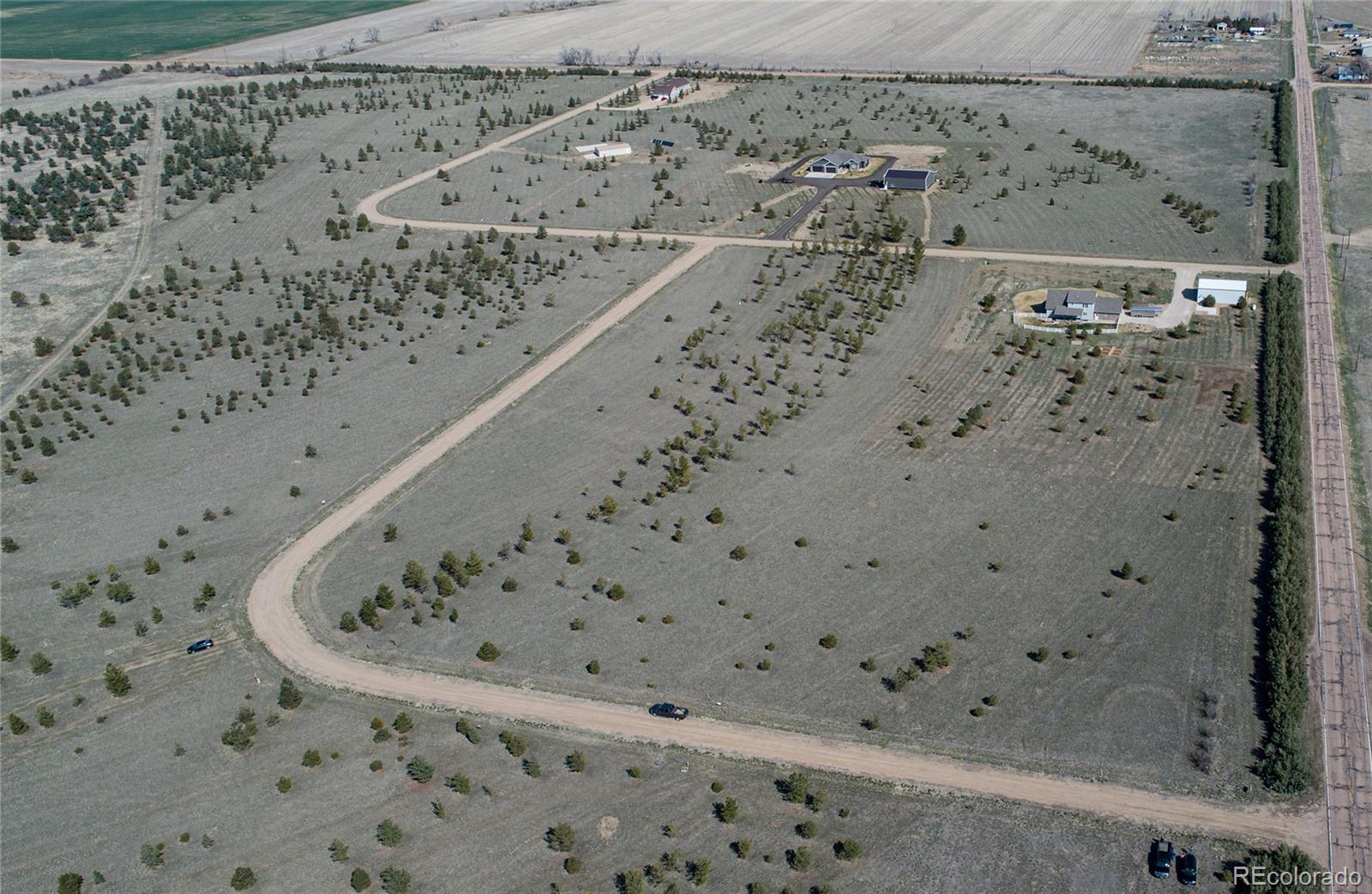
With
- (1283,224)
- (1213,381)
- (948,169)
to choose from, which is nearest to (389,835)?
(1213,381)

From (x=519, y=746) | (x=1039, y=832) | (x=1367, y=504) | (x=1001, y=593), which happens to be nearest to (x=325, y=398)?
(x=519, y=746)

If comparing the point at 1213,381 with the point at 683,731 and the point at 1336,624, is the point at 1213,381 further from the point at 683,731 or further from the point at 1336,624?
the point at 683,731

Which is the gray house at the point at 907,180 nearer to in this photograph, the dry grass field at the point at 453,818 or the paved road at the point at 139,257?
the paved road at the point at 139,257

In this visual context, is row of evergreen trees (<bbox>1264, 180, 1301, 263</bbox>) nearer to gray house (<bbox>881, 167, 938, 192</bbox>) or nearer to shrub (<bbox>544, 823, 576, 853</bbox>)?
gray house (<bbox>881, 167, 938, 192</bbox>)

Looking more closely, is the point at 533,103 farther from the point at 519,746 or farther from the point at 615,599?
the point at 519,746

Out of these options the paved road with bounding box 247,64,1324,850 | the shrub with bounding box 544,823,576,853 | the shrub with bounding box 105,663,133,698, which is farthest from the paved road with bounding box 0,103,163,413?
the shrub with bounding box 544,823,576,853

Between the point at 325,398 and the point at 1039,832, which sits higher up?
the point at 325,398
